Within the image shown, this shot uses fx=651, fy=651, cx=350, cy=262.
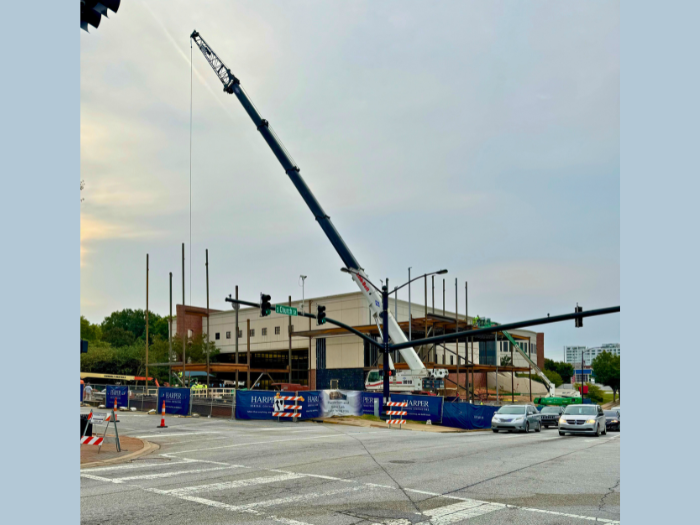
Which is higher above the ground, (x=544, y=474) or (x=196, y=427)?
(x=544, y=474)

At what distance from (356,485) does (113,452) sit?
9.36 meters

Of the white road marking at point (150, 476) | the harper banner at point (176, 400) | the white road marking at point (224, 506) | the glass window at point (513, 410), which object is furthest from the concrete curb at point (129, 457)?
the glass window at point (513, 410)

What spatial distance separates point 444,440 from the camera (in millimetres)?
23516

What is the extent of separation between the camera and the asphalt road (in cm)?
966

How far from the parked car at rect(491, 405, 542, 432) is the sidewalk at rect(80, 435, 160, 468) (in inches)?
645

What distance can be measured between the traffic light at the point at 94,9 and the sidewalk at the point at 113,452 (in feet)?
36.2

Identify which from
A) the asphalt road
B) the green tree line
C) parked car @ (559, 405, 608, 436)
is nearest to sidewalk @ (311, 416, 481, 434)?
parked car @ (559, 405, 608, 436)

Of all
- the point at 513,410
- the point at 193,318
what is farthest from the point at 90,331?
the point at 513,410

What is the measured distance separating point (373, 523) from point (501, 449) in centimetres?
1205

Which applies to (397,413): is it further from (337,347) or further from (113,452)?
(337,347)

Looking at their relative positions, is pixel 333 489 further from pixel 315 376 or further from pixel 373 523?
pixel 315 376

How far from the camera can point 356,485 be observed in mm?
12336

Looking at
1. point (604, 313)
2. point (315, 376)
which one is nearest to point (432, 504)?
point (604, 313)

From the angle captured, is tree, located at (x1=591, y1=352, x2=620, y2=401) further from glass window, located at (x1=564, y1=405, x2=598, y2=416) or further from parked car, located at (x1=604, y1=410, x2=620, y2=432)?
glass window, located at (x1=564, y1=405, x2=598, y2=416)
